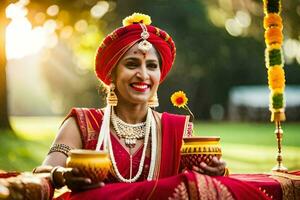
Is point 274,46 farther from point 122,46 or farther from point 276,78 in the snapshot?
point 122,46

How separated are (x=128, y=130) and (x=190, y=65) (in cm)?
2426

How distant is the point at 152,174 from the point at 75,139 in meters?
0.56

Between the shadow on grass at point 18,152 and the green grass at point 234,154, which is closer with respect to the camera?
the shadow on grass at point 18,152

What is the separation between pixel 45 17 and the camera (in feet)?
46.0

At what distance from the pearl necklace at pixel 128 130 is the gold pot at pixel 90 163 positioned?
931mm

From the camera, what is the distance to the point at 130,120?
4.17 m

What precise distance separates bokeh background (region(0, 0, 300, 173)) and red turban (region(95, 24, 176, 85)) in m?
2.67

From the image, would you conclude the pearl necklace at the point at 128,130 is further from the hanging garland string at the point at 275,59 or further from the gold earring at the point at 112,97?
the hanging garland string at the point at 275,59

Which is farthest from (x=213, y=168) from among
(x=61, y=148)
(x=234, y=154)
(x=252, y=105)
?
(x=252, y=105)

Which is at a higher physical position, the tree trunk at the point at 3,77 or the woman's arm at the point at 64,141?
the tree trunk at the point at 3,77

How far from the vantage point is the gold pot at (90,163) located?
3078 mm

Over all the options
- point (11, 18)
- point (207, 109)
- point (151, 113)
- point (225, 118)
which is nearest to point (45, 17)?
point (11, 18)

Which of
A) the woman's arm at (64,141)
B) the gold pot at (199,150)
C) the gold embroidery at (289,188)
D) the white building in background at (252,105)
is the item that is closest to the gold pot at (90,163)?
the gold pot at (199,150)

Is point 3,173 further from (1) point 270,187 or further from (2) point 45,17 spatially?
(2) point 45,17
